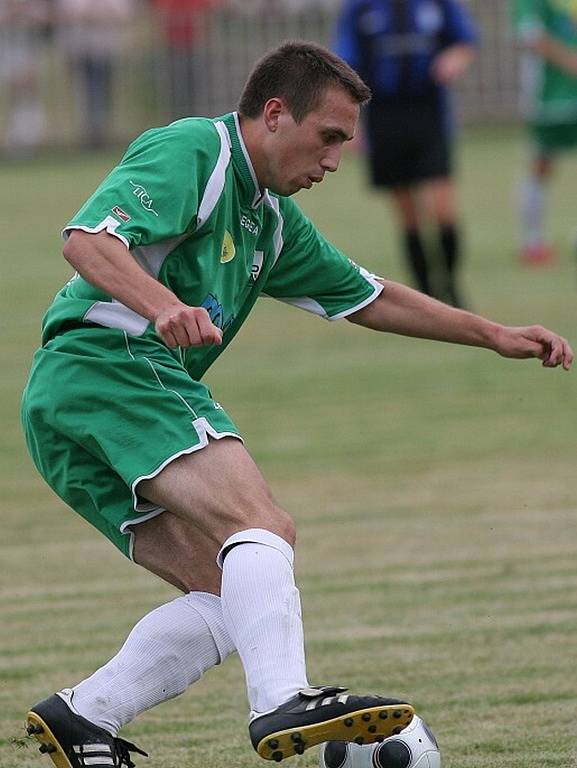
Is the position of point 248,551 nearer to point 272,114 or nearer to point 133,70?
point 272,114

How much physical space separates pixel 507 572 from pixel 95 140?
64.4 feet

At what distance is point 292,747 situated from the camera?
3.63 meters

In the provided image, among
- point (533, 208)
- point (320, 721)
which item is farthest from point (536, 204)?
point (320, 721)

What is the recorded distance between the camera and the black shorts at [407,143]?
12.0 m

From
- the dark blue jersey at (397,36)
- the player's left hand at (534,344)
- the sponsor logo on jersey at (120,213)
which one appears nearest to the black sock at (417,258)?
the dark blue jersey at (397,36)

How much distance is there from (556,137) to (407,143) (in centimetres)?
295

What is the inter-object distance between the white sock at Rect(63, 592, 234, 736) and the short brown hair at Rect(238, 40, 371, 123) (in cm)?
117

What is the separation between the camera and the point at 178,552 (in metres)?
4.16

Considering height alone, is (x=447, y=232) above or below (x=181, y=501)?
below

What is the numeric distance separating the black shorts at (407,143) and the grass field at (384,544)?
1.05 meters

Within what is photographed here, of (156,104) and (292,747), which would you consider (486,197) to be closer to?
(156,104)

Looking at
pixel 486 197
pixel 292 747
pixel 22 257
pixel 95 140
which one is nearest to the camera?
pixel 292 747

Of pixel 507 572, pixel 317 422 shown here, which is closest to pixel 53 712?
pixel 507 572

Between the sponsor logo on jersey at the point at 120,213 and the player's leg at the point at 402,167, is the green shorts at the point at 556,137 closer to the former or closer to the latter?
the player's leg at the point at 402,167
